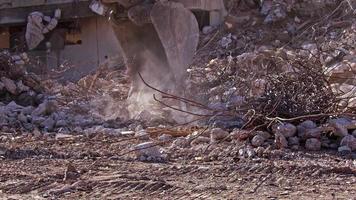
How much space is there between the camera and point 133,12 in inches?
318

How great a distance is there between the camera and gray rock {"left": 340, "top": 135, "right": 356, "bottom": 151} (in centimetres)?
531

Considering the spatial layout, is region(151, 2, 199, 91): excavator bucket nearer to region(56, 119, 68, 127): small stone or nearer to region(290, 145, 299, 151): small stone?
region(56, 119, 68, 127): small stone

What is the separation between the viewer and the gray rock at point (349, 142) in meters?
5.31

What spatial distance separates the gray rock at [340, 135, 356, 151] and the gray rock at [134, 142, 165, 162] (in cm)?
131

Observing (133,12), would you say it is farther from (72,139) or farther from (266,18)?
(266,18)

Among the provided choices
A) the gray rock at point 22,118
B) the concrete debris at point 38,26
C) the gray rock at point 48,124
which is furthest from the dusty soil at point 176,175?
the concrete debris at point 38,26

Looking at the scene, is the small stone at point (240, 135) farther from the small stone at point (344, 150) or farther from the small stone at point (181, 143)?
the small stone at point (344, 150)

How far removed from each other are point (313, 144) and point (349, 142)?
0.25 m

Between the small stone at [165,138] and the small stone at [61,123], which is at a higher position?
the small stone at [165,138]

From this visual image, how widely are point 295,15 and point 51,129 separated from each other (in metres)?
10.3

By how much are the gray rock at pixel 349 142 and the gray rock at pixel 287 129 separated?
1.20ft

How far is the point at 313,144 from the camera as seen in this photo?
17.7 feet

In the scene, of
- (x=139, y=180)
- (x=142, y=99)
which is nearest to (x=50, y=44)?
(x=142, y=99)

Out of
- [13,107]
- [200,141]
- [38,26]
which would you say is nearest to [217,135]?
[200,141]
